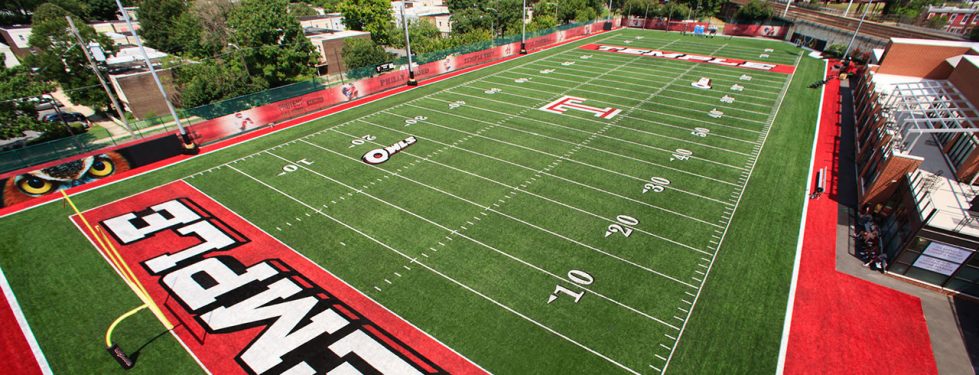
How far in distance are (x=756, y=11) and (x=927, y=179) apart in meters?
65.3

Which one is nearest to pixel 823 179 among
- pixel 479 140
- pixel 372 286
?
pixel 479 140

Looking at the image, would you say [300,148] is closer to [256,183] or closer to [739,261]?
[256,183]

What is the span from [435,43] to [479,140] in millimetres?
31878

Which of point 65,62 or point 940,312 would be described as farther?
point 65,62

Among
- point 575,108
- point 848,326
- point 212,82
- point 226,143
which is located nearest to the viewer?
point 848,326

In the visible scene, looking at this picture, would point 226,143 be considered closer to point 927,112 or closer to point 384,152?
point 384,152

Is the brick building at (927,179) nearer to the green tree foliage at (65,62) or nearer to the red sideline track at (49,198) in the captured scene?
the red sideline track at (49,198)

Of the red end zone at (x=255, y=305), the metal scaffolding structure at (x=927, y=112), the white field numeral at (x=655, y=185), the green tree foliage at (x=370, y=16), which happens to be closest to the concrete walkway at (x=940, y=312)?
the metal scaffolding structure at (x=927, y=112)

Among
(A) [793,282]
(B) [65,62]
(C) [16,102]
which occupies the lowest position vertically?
(A) [793,282]

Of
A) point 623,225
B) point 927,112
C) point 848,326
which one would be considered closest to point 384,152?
point 623,225

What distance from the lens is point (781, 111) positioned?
90.0ft

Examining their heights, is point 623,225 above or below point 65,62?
below

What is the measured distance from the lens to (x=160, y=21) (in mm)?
55750

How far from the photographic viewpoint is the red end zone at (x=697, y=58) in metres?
39.0
